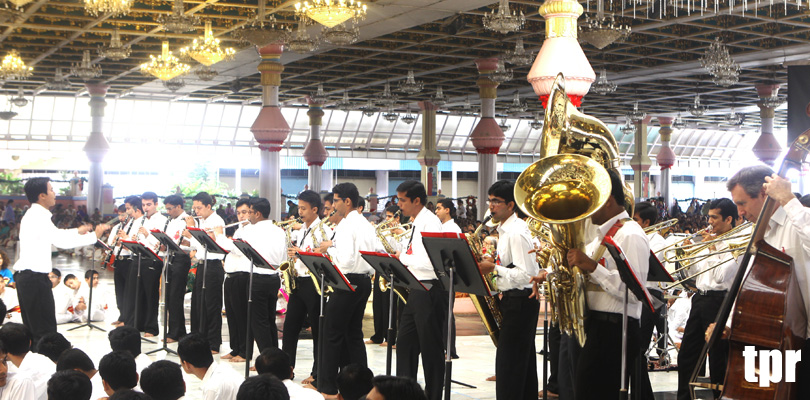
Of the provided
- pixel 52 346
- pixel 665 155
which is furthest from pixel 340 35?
pixel 665 155


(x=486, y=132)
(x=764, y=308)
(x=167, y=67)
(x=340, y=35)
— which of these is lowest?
(x=764, y=308)

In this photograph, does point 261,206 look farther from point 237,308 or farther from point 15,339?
point 15,339

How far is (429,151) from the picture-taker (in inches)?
857

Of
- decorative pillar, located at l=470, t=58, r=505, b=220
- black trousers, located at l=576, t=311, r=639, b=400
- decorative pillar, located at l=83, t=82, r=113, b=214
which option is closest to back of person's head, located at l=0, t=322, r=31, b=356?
black trousers, located at l=576, t=311, r=639, b=400

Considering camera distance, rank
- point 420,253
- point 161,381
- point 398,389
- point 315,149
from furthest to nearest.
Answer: point 315,149
point 420,253
point 161,381
point 398,389

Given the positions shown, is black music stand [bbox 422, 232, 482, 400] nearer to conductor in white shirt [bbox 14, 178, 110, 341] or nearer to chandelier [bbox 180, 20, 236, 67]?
conductor in white shirt [bbox 14, 178, 110, 341]

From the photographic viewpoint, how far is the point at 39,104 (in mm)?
26594

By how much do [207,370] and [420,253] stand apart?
61.5 inches

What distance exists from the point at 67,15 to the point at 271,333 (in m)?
8.97

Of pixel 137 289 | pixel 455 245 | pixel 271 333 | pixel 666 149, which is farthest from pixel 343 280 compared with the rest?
pixel 666 149

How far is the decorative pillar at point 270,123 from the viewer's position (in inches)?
554

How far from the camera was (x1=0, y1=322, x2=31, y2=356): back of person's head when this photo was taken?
176 inches

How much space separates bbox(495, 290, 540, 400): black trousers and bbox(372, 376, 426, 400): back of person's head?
71.7 inches

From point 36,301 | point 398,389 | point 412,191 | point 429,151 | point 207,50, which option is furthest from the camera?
point 429,151
